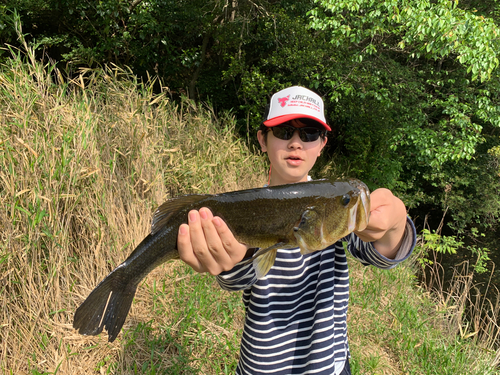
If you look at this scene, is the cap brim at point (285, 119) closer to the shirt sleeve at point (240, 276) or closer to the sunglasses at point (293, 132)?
the sunglasses at point (293, 132)

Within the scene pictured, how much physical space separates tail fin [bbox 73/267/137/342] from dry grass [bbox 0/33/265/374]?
1657mm

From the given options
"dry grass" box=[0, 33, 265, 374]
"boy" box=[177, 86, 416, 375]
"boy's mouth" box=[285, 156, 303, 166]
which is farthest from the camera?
"dry grass" box=[0, 33, 265, 374]

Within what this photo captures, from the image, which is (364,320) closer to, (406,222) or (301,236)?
(406,222)

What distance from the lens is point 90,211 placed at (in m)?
3.23

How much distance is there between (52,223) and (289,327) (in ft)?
7.72

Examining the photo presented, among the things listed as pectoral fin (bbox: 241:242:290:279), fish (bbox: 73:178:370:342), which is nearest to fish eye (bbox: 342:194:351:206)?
fish (bbox: 73:178:370:342)

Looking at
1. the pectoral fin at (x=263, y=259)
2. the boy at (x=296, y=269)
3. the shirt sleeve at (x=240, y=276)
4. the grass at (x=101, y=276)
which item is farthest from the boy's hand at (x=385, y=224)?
the grass at (x=101, y=276)

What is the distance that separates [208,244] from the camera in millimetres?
1400

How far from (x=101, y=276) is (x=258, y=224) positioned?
2.46m

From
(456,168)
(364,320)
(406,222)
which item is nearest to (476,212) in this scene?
(456,168)

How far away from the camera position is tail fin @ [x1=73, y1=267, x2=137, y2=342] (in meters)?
1.40

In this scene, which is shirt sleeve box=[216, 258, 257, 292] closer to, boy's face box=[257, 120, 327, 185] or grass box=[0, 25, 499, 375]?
boy's face box=[257, 120, 327, 185]

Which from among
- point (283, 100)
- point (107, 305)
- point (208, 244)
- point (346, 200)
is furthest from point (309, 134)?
point (107, 305)

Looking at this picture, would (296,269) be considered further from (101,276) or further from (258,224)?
(101,276)
